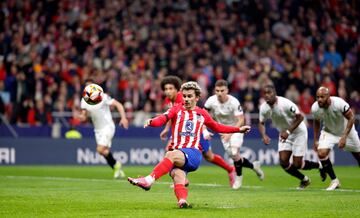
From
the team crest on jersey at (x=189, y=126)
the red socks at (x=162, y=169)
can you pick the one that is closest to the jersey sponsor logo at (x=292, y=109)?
the team crest on jersey at (x=189, y=126)

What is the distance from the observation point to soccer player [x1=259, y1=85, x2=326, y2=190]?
59.1 feet

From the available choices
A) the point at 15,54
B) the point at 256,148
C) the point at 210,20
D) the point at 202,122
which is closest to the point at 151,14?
the point at 210,20

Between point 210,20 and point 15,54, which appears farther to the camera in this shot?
point 210,20

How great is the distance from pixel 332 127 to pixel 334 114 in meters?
0.45

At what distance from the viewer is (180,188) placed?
12.8 m

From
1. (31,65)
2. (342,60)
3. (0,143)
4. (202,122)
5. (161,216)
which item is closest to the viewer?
(161,216)

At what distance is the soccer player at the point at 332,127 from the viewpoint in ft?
56.9

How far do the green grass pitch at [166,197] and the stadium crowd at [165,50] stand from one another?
617 centimetres

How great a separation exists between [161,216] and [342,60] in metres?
21.1

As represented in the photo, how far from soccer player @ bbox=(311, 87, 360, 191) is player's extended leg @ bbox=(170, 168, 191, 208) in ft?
17.2

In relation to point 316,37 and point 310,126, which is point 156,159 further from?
point 316,37

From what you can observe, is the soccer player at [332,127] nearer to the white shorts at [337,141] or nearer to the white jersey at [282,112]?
the white shorts at [337,141]

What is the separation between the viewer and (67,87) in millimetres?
28625

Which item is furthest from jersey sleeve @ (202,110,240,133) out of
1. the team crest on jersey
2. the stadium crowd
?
the stadium crowd
